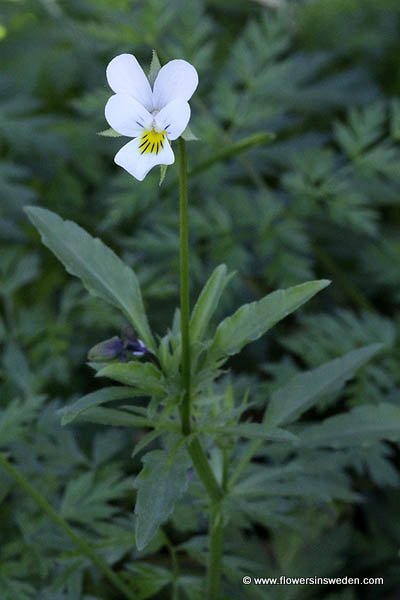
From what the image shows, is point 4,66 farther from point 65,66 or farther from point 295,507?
point 295,507

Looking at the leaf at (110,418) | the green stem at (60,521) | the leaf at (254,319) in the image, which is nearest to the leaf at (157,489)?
the leaf at (110,418)

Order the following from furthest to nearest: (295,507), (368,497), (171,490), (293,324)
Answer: (293,324), (368,497), (295,507), (171,490)

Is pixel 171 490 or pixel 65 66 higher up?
pixel 65 66

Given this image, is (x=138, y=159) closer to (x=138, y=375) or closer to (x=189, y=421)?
(x=138, y=375)

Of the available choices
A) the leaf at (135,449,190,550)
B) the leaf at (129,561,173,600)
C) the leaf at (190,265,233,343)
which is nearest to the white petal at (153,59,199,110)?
the leaf at (190,265,233,343)

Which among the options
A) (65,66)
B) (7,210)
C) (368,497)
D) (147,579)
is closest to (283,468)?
(147,579)

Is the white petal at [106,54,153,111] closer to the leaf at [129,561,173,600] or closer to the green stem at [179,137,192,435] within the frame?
the green stem at [179,137,192,435]

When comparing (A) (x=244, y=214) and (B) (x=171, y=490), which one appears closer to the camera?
(B) (x=171, y=490)
